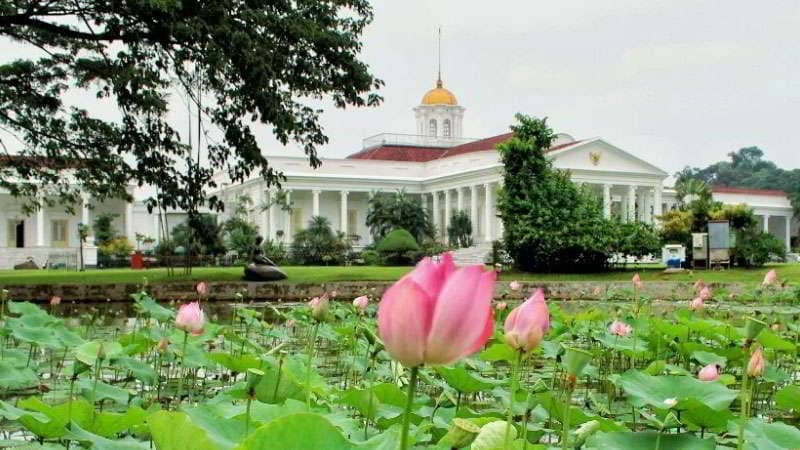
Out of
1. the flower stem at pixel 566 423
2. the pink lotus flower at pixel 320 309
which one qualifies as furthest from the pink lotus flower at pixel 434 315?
the pink lotus flower at pixel 320 309

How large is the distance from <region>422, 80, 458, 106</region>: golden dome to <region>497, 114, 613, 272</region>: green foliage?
100 ft

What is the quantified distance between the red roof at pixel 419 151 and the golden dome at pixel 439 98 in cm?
475

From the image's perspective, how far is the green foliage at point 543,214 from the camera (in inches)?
834

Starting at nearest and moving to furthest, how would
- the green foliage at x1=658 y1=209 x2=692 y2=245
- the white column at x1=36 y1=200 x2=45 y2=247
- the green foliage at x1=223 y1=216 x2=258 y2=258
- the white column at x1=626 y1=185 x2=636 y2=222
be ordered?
the green foliage at x1=658 y1=209 x2=692 y2=245, the green foliage at x1=223 y1=216 x2=258 y2=258, the white column at x1=626 y1=185 x2=636 y2=222, the white column at x1=36 y1=200 x2=45 y2=247

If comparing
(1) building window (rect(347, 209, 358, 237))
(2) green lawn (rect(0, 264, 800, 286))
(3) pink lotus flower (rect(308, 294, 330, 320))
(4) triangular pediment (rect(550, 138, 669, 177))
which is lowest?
(2) green lawn (rect(0, 264, 800, 286))

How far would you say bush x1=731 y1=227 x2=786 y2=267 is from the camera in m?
20.8

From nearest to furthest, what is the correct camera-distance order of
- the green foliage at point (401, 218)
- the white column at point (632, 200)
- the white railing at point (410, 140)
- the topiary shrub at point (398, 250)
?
the topiary shrub at point (398, 250)
the green foliage at point (401, 218)
the white column at point (632, 200)
the white railing at point (410, 140)

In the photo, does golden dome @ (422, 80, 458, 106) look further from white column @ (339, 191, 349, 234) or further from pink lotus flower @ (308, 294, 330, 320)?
pink lotus flower @ (308, 294, 330, 320)

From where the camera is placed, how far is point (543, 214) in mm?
21547

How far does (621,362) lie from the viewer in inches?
195

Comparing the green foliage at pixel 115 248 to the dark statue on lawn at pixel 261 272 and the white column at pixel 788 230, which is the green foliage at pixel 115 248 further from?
the white column at pixel 788 230

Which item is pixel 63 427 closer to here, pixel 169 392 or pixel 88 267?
pixel 169 392

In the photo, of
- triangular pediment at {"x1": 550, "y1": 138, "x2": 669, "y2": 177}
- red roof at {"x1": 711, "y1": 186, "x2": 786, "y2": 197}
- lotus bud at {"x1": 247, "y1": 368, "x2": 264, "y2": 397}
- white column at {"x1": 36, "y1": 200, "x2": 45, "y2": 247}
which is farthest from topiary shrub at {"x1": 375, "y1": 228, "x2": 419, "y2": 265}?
lotus bud at {"x1": 247, "y1": 368, "x2": 264, "y2": 397}

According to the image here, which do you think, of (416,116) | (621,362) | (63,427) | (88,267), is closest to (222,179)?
(416,116)
